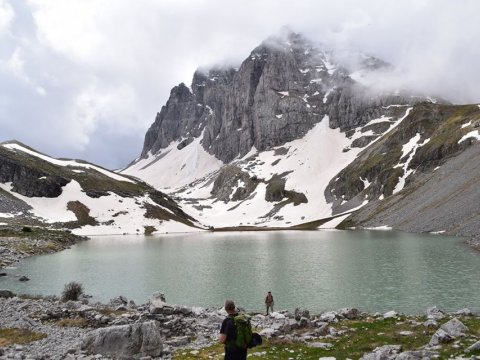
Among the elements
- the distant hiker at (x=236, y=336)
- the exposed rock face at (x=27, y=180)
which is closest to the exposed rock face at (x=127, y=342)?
the distant hiker at (x=236, y=336)

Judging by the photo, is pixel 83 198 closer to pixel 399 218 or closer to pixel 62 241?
pixel 62 241

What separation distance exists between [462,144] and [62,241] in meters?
144

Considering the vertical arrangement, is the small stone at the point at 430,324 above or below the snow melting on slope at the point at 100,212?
below

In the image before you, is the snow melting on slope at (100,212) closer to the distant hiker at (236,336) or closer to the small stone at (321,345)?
the small stone at (321,345)

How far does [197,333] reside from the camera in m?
26.8

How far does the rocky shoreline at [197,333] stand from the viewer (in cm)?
2027

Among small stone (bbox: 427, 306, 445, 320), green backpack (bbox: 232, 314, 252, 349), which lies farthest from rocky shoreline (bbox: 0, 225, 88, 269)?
green backpack (bbox: 232, 314, 252, 349)

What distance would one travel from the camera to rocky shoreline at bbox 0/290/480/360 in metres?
20.3

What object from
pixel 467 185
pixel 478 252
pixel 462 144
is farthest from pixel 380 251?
pixel 462 144

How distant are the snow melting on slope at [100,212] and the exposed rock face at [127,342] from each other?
152m

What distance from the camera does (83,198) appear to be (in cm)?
19125

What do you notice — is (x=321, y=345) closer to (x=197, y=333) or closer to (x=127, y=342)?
(x=197, y=333)

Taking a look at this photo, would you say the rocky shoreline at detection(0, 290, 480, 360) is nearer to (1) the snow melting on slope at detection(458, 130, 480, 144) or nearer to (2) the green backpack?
(2) the green backpack

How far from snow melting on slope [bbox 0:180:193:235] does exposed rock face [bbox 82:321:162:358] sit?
152 meters
